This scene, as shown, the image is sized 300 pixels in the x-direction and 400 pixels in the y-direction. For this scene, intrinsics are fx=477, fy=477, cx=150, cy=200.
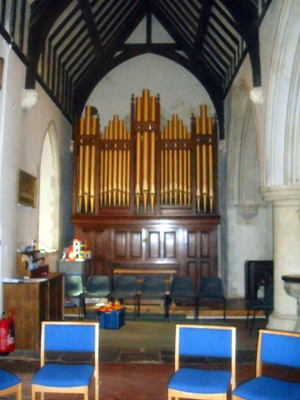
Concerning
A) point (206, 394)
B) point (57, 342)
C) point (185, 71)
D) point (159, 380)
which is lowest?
point (159, 380)

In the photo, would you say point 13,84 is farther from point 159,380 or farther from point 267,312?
point 267,312

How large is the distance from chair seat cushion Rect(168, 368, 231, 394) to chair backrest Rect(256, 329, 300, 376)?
34 centimetres

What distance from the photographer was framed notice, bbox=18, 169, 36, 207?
7.49 metres

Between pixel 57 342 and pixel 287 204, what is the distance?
4.22 metres

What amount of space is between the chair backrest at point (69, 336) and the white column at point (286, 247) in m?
3.75

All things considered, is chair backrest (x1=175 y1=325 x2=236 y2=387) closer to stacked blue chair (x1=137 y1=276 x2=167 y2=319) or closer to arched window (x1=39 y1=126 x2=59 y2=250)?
stacked blue chair (x1=137 y1=276 x2=167 y2=319)

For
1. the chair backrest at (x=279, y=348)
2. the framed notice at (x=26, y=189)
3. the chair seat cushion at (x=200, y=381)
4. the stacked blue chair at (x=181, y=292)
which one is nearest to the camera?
the chair seat cushion at (x=200, y=381)

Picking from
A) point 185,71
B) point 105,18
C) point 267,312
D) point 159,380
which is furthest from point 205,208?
point 159,380

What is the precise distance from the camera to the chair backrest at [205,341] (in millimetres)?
3865

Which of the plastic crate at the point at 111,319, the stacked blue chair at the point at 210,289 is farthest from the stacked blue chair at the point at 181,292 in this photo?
the plastic crate at the point at 111,319

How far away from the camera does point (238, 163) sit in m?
10.7

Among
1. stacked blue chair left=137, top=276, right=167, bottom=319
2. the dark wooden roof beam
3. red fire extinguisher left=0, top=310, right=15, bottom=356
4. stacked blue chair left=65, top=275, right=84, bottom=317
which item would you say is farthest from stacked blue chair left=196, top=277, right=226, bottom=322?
the dark wooden roof beam

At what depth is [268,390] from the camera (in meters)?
3.43

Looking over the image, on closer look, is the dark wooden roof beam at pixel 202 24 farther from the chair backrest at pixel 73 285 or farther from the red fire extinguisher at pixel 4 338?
the red fire extinguisher at pixel 4 338
